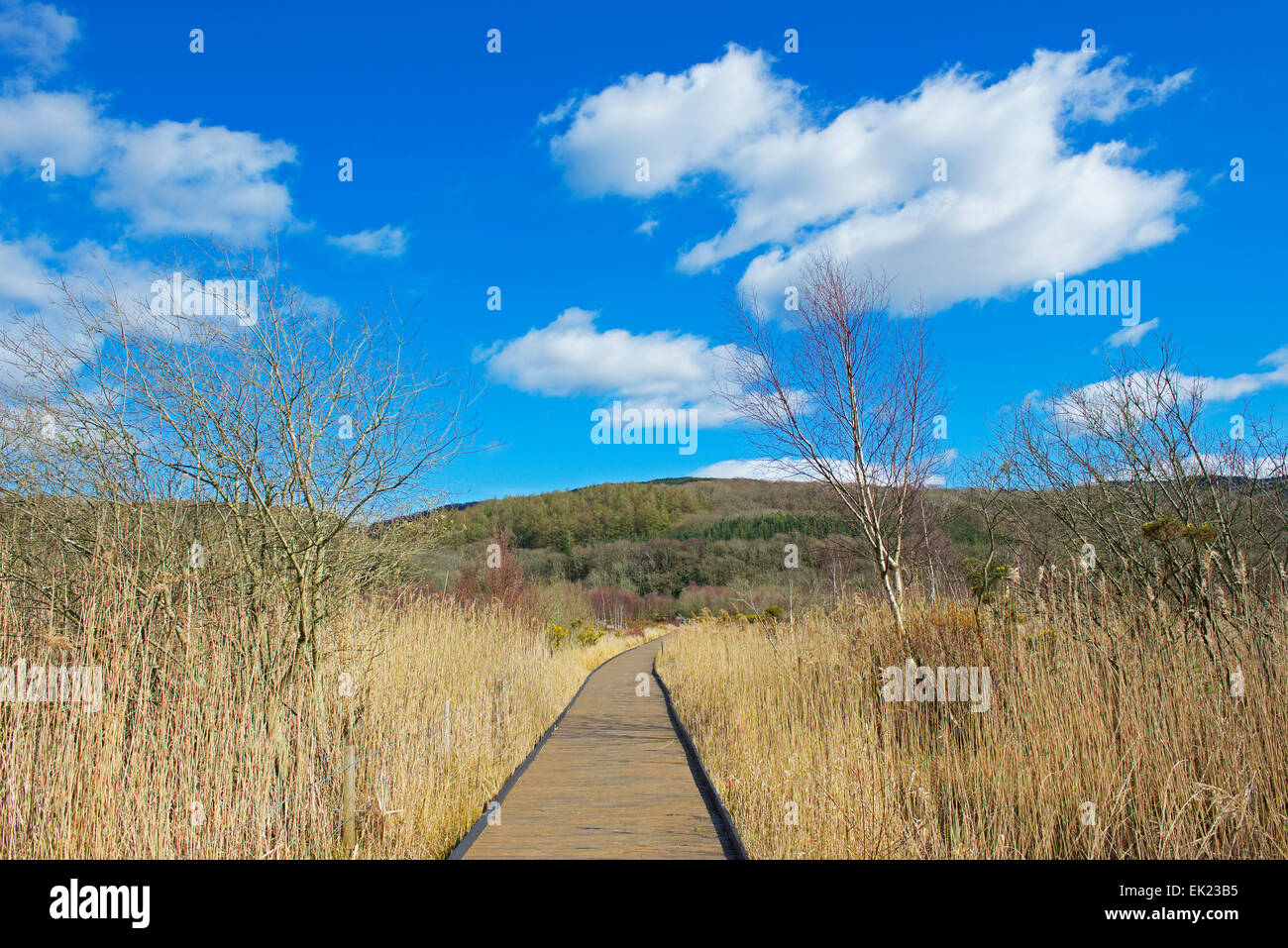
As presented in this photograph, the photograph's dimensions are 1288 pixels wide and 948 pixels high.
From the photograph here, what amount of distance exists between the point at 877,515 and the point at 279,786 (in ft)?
24.8

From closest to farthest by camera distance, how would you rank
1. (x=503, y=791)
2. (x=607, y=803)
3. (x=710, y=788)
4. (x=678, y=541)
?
1. (x=607, y=803)
2. (x=710, y=788)
3. (x=503, y=791)
4. (x=678, y=541)

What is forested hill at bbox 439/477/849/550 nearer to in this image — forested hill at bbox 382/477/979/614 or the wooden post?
forested hill at bbox 382/477/979/614

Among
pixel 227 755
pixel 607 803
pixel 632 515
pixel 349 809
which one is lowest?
pixel 607 803

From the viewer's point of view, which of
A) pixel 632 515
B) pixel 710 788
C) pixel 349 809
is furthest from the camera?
pixel 632 515

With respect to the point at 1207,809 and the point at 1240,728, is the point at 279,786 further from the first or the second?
the point at 1240,728

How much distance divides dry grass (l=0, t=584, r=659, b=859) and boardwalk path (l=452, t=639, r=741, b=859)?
48 cm

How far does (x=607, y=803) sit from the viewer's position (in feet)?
21.5

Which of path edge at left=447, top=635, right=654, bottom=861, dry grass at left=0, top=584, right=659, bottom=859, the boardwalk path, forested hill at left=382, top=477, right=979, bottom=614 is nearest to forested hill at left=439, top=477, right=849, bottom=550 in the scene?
forested hill at left=382, top=477, right=979, bottom=614

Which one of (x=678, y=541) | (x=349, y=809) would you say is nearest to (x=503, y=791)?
(x=349, y=809)

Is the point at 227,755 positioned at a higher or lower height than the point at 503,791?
higher

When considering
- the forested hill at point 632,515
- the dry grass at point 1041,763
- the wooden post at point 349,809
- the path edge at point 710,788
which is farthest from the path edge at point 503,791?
the forested hill at point 632,515

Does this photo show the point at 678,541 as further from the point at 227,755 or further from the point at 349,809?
the point at 227,755

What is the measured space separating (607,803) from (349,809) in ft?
7.81

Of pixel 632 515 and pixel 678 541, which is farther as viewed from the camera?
pixel 632 515
